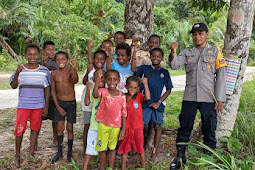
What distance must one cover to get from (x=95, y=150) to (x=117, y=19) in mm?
18457

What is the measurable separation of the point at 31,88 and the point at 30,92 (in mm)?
52

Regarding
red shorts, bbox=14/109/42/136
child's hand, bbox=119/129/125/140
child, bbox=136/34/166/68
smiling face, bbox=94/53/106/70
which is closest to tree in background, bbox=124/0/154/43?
child, bbox=136/34/166/68

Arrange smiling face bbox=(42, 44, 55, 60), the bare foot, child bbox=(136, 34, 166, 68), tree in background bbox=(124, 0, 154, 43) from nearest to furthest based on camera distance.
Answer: the bare foot, child bbox=(136, 34, 166, 68), smiling face bbox=(42, 44, 55, 60), tree in background bbox=(124, 0, 154, 43)

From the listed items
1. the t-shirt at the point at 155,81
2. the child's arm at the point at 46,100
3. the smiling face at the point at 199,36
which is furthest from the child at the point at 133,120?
the child's arm at the point at 46,100

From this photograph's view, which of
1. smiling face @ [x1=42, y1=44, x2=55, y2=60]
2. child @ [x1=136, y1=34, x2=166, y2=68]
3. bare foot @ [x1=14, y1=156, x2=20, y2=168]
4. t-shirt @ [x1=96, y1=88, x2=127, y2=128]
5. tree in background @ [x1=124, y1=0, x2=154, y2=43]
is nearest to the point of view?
t-shirt @ [x1=96, y1=88, x2=127, y2=128]

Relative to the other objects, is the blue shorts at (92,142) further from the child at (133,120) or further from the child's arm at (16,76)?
the child's arm at (16,76)

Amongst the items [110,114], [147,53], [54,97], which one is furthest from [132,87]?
[54,97]

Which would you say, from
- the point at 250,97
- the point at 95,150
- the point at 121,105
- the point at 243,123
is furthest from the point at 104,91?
the point at 250,97

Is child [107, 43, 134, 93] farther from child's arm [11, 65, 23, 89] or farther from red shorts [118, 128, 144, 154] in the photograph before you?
child's arm [11, 65, 23, 89]

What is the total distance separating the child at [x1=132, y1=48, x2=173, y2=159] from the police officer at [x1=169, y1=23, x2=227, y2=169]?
288mm

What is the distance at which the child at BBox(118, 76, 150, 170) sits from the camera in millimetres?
3086

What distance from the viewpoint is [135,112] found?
10.4 feet

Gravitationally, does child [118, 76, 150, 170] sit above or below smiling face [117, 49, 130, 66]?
below

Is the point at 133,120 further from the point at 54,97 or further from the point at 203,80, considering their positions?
the point at 54,97
